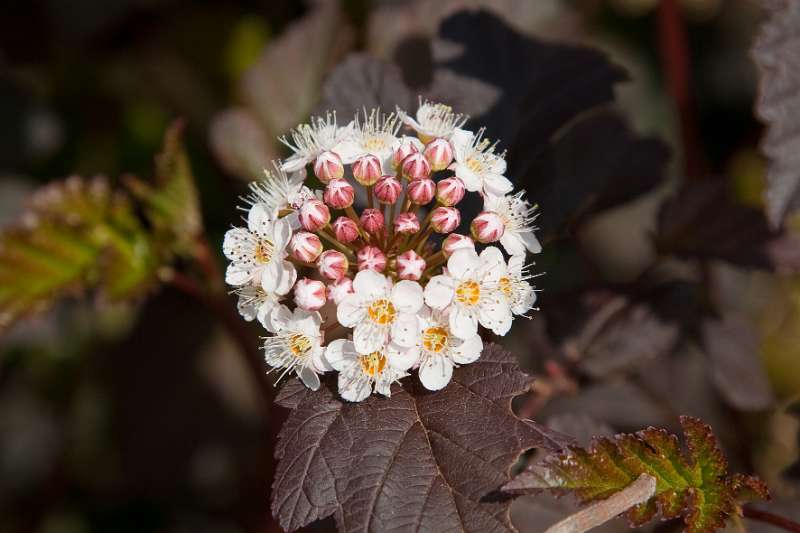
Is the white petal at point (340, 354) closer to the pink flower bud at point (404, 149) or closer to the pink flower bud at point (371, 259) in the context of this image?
the pink flower bud at point (371, 259)

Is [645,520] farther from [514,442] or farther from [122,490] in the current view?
[122,490]

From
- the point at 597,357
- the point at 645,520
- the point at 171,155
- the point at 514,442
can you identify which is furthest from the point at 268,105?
the point at 645,520

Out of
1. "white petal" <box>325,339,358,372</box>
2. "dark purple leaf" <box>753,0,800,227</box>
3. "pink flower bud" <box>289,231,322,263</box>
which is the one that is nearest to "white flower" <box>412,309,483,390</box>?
"white petal" <box>325,339,358,372</box>

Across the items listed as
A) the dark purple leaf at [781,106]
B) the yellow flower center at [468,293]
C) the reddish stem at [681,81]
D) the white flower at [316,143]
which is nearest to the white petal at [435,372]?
the yellow flower center at [468,293]

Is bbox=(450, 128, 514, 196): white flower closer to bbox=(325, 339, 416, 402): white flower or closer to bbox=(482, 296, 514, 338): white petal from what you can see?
bbox=(482, 296, 514, 338): white petal

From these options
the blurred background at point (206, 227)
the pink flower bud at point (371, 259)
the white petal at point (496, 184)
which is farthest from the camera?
the blurred background at point (206, 227)

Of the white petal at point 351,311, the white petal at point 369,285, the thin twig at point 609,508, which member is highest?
the white petal at point 369,285
